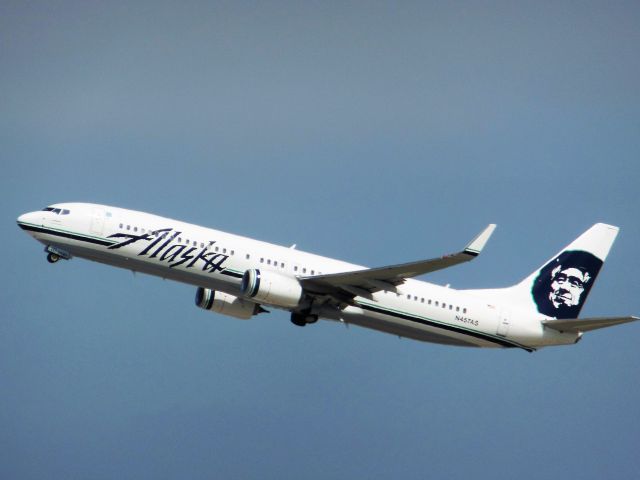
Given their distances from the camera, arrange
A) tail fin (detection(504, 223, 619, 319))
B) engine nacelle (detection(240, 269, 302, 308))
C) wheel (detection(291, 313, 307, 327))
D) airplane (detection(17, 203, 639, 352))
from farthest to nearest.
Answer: tail fin (detection(504, 223, 619, 319))
wheel (detection(291, 313, 307, 327))
airplane (detection(17, 203, 639, 352))
engine nacelle (detection(240, 269, 302, 308))

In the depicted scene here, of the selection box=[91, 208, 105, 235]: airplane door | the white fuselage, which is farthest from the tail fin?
box=[91, 208, 105, 235]: airplane door

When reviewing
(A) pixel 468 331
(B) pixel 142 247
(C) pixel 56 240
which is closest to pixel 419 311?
(A) pixel 468 331

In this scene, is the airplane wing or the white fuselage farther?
the white fuselage

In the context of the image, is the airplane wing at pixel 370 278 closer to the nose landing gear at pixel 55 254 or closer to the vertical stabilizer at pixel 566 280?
the vertical stabilizer at pixel 566 280

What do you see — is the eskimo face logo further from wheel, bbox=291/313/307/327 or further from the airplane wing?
wheel, bbox=291/313/307/327

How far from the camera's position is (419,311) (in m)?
60.2

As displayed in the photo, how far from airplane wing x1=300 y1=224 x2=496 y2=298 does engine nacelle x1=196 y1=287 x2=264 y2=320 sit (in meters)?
6.84

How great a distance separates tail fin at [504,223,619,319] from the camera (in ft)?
214

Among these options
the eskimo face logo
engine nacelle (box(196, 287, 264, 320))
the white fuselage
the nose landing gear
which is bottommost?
the nose landing gear

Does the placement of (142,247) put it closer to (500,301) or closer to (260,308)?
(260,308)

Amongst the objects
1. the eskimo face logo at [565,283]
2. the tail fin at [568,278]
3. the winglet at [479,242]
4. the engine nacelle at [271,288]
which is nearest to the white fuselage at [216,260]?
the engine nacelle at [271,288]

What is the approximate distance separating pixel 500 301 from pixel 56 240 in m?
25.5

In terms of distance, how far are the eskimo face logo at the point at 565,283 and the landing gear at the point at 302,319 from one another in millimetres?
14344

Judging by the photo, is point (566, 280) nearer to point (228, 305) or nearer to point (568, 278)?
point (568, 278)
